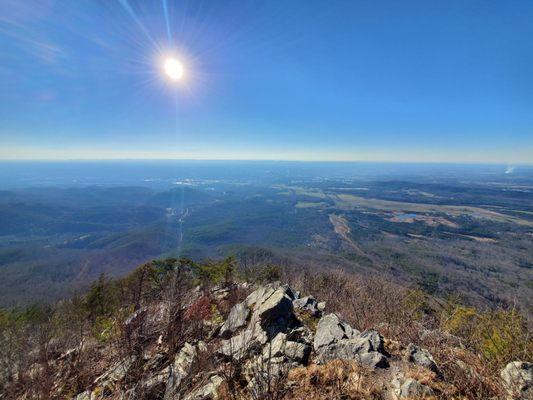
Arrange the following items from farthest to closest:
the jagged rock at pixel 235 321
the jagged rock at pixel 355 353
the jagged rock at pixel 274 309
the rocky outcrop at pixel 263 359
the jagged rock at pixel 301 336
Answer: the jagged rock at pixel 235 321 < the jagged rock at pixel 274 309 < the jagged rock at pixel 301 336 < the jagged rock at pixel 355 353 < the rocky outcrop at pixel 263 359

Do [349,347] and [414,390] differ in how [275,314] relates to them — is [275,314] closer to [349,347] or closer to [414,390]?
[349,347]

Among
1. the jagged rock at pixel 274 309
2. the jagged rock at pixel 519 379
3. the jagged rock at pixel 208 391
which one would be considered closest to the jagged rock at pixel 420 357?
the jagged rock at pixel 519 379

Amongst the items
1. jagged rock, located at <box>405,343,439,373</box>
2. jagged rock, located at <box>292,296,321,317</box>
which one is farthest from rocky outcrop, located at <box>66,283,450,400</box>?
jagged rock, located at <box>292,296,321,317</box>

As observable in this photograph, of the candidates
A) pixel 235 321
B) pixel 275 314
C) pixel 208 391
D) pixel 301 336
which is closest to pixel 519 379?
pixel 301 336

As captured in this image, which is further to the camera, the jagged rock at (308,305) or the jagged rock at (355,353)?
the jagged rock at (308,305)

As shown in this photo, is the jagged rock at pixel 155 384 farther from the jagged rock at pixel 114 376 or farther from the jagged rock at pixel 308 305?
the jagged rock at pixel 308 305

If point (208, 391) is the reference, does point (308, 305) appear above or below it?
below

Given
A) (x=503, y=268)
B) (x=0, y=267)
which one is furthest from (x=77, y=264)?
(x=503, y=268)
